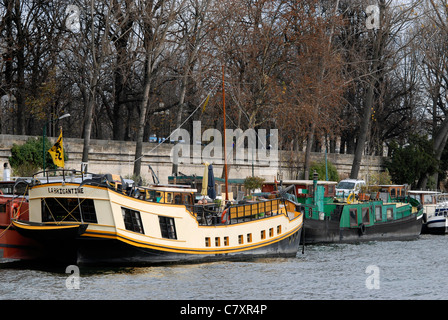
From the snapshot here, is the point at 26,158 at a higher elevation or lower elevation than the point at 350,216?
higher

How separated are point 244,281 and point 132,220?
469cm

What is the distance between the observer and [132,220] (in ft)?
85.9

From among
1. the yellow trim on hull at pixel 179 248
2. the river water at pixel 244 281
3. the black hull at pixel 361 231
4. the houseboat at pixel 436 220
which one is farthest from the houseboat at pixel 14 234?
the houseboat at pixel 436 220

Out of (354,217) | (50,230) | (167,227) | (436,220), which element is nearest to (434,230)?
(436,220)

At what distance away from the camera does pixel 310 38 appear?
46344 mm

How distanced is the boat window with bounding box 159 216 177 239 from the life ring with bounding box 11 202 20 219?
5.31 metres

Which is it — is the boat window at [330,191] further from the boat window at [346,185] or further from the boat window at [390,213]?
the boat window at [346,185]

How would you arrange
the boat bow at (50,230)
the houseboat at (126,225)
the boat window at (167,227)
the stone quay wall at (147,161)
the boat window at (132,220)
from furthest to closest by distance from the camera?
the stone quay wall at (147,161) → the boat window at (167,227) → the boat window at (132,220) → the houseboat at (126,225) → the boat bow at (50,230)

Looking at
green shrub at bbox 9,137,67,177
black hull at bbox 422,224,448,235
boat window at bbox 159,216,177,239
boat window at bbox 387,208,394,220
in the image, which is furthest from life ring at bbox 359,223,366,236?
green shrub at bbox 9,137,67,177

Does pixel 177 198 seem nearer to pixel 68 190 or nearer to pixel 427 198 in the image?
pixel 68 190

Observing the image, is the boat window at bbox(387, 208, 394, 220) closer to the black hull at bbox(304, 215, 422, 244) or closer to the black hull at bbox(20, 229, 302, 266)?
the black hull at bbox(304, 215, 422, 244)

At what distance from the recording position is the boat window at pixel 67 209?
83.3 ft

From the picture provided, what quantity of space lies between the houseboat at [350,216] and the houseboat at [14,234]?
13.8m

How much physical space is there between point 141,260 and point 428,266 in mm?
11650
